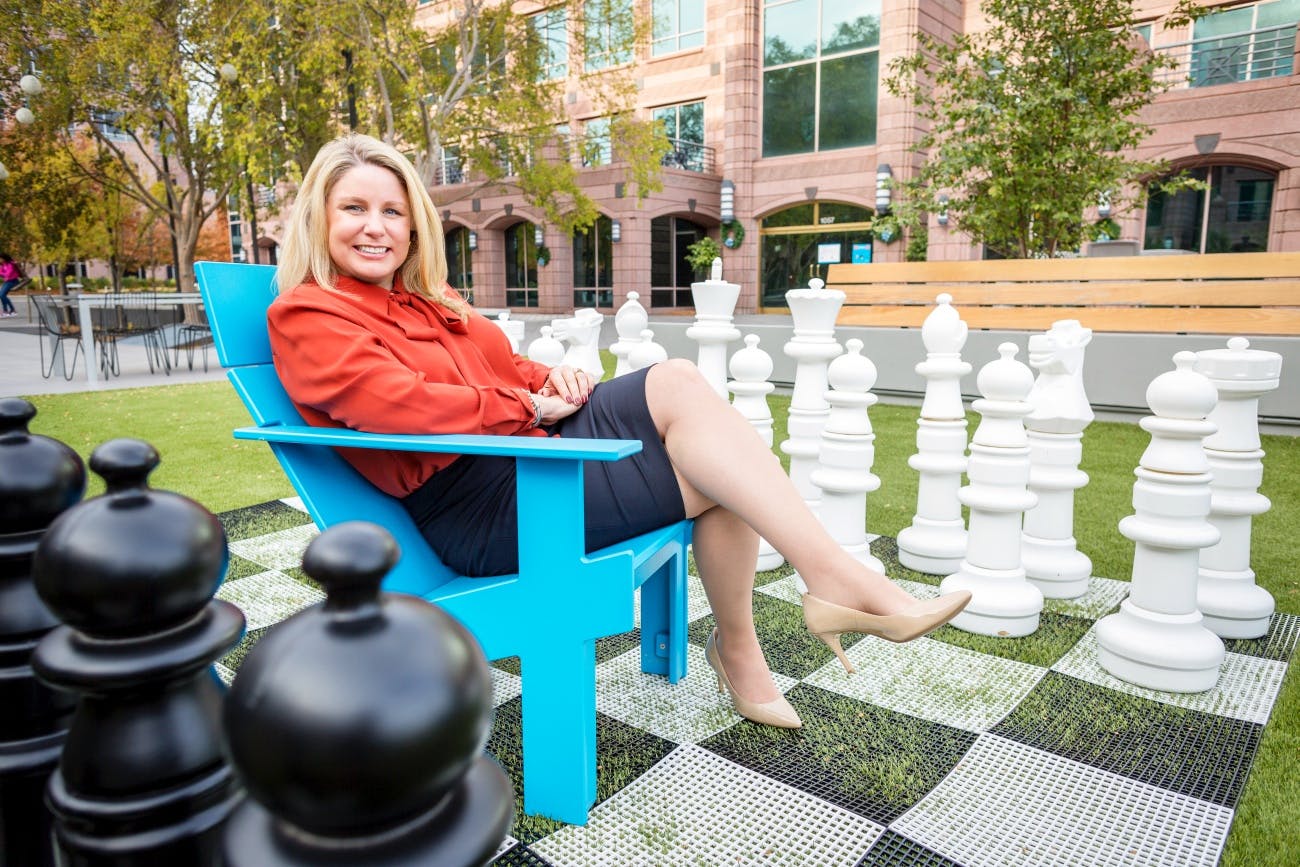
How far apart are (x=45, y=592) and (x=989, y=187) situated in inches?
345

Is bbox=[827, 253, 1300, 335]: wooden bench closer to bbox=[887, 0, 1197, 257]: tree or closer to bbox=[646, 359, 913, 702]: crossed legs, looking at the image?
bbox=[887, 0, 1197, 257]: tree

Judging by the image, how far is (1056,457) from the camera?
9.07ft

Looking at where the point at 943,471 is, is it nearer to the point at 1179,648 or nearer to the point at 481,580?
the point at 1179,648

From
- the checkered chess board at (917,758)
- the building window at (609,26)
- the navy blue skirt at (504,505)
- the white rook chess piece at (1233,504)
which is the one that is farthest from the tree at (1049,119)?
the building window at (609,26)

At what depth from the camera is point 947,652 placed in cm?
245

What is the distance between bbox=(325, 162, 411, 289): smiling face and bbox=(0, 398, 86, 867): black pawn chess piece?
141cm

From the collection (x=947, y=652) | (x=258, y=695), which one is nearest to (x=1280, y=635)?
(x=947, y=652)

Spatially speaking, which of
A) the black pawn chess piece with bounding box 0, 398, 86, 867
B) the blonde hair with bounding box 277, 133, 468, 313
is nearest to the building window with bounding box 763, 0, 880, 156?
the blonde hair with bounding box 277, 133, 468, 313

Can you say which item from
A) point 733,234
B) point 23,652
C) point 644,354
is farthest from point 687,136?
point 23,652

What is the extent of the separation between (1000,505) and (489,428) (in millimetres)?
1514

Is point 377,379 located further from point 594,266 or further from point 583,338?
point 594,266

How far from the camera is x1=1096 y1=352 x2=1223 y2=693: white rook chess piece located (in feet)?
7.05

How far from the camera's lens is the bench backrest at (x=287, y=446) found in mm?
1805

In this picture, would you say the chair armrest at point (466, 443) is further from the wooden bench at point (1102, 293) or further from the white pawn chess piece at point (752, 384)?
the wooden bench at point (1102, 293)
